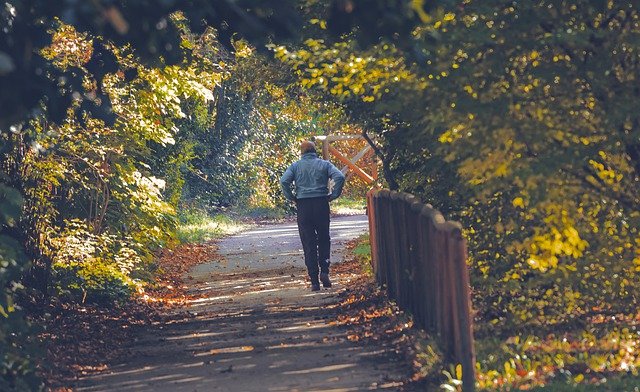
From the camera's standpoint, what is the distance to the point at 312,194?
56.9 ft

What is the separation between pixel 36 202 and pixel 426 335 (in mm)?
6052

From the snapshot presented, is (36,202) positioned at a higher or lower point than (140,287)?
higher

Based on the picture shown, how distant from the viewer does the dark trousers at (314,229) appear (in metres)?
17.3

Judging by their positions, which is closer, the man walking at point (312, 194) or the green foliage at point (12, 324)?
the green foliage at point (12, 324)

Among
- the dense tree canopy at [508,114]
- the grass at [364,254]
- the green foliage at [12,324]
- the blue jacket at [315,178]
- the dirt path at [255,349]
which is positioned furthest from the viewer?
the grass at [364,254]

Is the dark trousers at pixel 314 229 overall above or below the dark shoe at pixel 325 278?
above

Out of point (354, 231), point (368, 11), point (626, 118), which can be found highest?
point (368, 11)

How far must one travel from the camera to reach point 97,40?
11586mm

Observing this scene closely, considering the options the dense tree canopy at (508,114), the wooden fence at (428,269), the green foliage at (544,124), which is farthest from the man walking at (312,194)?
the green foliage at (544,124)

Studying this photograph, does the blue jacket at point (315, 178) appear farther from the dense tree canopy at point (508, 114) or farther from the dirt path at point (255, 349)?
the dense tree canopy at point (508, 114)

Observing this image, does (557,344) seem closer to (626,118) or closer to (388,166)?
(626,118)

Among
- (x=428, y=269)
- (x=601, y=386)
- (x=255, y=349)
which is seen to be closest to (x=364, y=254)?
(x=255, y=349)

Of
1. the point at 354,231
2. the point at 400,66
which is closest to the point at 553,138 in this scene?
the point at 400,66

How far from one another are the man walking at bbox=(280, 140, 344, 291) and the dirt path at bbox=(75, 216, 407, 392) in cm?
63
